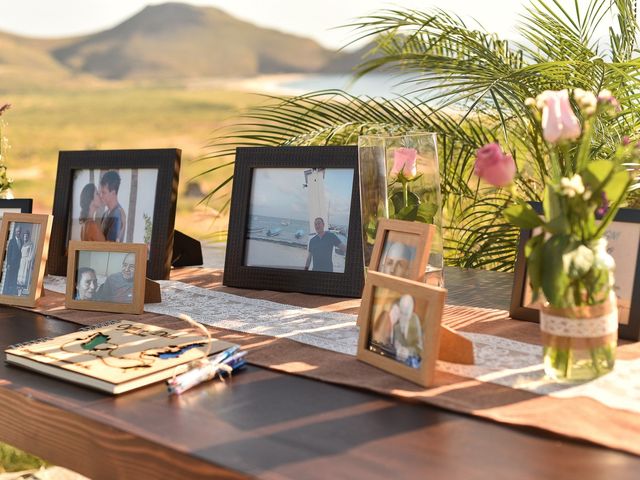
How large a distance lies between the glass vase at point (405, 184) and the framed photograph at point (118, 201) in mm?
568

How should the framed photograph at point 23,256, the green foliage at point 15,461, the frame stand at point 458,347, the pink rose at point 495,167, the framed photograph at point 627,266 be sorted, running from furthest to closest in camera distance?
the green foliage at point 15,461 < the framed photograph at point 23,256 < the framed photograph at point 627,266 < the frame stand at point 458,347 < the pink rose at point 495,167

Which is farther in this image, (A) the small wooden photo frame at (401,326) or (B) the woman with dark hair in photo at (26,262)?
(B) the woman with dark hair in photo at (26,262)

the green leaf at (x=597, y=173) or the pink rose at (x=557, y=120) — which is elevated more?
the pink rose at (x=557, y=120)

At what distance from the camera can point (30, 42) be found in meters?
15.4

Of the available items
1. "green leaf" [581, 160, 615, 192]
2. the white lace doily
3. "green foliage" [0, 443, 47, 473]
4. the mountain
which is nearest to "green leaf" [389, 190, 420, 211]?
the white lace doily

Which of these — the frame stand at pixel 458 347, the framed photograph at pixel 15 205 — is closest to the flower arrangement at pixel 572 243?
the frame stand at pixel 458 347

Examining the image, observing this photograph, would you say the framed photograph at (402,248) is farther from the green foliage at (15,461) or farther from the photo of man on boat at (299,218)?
Result: the green foliage at (15,461)

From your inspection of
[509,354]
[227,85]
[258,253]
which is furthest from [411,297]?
[227,85]

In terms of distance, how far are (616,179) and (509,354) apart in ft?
1.00

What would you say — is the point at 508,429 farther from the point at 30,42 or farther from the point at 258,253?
the point at 30,42

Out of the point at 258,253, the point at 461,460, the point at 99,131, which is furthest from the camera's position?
the point at 99,131

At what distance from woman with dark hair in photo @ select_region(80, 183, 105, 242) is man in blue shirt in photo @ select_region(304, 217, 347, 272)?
0.51 m

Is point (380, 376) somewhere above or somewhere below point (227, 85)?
below

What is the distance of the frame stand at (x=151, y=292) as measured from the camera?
4.66ft
